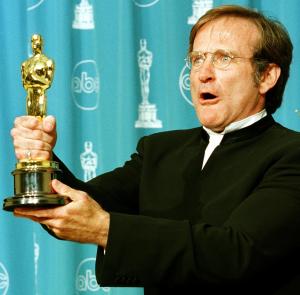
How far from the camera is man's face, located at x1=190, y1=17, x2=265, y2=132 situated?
1.34 meters

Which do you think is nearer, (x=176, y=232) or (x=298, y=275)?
(x=176, y=232)

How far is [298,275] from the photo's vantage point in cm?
116

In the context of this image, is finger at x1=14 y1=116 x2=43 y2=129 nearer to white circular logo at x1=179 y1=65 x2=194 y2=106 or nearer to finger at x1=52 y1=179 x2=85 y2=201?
finger at x1=52 y1=179 x2=85 y2=201

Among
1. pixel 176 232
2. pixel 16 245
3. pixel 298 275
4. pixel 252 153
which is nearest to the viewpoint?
pixel 176 232

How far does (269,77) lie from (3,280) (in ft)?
3.17

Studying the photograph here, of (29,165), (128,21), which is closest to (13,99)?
(128,21)

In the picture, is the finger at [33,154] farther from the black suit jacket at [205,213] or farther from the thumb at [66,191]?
the black suit jacket at [205,213]

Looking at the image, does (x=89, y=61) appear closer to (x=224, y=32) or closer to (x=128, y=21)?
(x=128, y=21)

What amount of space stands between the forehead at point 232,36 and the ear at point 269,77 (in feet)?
0.21

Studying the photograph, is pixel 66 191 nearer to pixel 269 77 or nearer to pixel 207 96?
pixel 207 96

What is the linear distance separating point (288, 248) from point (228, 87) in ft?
1.29

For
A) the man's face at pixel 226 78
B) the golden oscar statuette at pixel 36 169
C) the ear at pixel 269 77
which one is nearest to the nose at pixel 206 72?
the man's face at pixel 226 78

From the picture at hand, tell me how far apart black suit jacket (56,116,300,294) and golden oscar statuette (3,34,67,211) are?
11 cm

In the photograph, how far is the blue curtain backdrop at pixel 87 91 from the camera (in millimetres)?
1886
